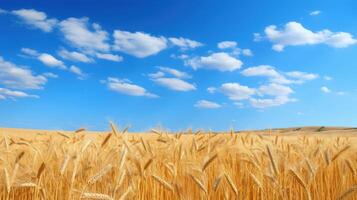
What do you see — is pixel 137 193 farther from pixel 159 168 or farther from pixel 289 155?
pixel 289 155

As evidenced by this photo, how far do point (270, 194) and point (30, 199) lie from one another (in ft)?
6.00

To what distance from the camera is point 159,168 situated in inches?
142

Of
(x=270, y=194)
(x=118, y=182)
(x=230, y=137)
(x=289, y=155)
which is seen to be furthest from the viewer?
(x=230, y=137)

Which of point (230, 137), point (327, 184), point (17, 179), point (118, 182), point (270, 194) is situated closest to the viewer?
point (118, 182)

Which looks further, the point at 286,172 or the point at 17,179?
the point at 286,172

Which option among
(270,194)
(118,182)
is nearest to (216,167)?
(270,194)

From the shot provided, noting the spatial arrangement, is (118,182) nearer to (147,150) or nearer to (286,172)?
(147,150)

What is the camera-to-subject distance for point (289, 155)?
446 cm

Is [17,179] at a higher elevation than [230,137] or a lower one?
Result: lower

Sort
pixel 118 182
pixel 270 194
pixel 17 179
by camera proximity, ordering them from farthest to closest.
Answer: pixel 270 194, pixel 17 179, pixel 118 182

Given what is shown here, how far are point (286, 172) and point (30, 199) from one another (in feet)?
6.56

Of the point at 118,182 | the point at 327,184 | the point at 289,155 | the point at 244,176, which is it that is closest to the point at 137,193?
the point at 118,182

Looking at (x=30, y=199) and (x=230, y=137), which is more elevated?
(x=230, y=137)

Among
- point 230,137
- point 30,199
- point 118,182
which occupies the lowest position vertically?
point 30,199
